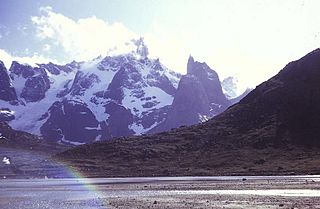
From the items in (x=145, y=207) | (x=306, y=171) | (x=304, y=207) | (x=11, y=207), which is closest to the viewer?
(x=304, y=207)

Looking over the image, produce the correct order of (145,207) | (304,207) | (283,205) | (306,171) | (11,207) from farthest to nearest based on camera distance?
(306,171) < (11,207) < (145,207) < (283,205) < (304,207)

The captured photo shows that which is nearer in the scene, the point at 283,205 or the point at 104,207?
the point at 283,205

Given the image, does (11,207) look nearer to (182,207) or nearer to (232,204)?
(182,207)

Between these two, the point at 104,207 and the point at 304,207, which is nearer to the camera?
the point at 304,207

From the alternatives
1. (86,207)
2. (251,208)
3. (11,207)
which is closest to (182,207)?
(251,208)

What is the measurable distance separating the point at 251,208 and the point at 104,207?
2123cm

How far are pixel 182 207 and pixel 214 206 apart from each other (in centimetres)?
419

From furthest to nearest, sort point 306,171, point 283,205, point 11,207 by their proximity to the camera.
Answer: point 306,171 → point 11,207 → point 283,205

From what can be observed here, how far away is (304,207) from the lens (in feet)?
198

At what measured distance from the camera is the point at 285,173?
19938 cm

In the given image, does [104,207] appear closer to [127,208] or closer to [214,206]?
[127,208]

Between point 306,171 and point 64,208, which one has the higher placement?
point 306,171

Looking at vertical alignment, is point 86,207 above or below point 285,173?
below

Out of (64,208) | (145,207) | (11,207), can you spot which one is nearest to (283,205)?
(145,207)
